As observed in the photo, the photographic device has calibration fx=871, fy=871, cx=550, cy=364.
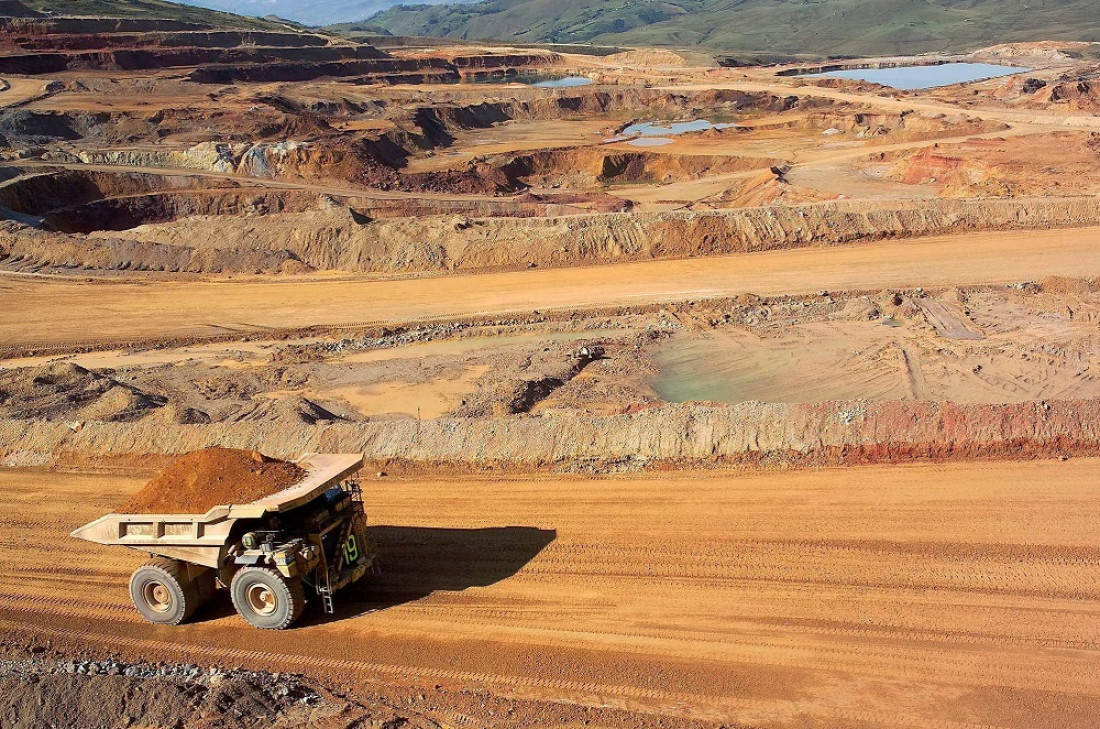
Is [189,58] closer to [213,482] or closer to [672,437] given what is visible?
[672,437]

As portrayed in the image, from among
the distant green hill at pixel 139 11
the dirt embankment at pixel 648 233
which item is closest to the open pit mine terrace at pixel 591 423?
the dirt embankment at pixel 648 233

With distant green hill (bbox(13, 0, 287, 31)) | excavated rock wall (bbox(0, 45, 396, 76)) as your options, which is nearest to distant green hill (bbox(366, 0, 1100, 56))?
excavated rock wall (bbox(0, 45, 396, 76))

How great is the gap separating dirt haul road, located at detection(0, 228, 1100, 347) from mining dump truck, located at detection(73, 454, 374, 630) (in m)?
14.7

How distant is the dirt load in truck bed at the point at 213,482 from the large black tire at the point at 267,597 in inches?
35.1

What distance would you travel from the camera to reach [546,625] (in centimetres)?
1020

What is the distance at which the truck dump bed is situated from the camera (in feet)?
31.6

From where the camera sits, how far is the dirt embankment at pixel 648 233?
29000mm

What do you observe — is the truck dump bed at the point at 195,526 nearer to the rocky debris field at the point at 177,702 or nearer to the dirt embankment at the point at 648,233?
the rocky debris field at the point at 177,702

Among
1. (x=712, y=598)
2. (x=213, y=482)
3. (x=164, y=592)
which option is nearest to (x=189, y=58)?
(x=164, y=592)

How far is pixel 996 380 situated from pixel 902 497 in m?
6.40

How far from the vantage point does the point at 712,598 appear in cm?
1045

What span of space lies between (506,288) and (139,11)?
108m

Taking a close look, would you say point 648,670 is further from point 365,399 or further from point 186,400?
point 186,400

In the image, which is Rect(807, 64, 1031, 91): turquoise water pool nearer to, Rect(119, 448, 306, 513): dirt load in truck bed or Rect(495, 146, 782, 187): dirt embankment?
Rect(495, 146, 782, 187): dirt embankment
